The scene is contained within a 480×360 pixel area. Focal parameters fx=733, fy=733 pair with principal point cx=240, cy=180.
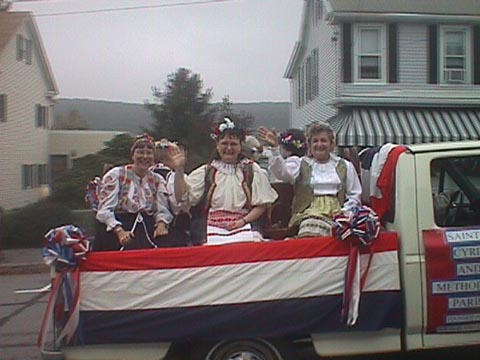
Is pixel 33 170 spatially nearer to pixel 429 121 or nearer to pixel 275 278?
→ pixel 429 121

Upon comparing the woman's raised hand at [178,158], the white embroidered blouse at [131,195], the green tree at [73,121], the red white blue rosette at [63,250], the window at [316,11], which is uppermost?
the window at [316,11]

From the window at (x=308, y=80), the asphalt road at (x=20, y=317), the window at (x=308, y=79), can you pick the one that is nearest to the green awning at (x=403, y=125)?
the window at (x=308, y=80)

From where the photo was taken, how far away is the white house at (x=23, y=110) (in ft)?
93.7

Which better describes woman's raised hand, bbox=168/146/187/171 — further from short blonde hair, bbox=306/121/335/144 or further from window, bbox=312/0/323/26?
window, bbox=312/0/323/26

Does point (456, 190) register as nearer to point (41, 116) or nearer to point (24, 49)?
point (24, 49)

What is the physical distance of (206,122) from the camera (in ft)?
118

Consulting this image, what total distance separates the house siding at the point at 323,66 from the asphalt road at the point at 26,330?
13.3 metres

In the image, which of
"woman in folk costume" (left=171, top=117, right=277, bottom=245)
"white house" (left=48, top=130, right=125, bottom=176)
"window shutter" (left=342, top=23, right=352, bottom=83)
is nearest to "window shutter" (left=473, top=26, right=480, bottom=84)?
"window shutter" (left=342, top=23, right=352, bottom=83)

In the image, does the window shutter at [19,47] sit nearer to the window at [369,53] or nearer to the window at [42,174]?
the window at [42,174]

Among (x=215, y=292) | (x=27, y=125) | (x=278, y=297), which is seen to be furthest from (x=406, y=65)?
(x=215, y=292)

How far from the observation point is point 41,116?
32.6 meters

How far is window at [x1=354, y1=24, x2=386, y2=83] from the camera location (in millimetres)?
22812

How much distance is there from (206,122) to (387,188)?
3098 cm

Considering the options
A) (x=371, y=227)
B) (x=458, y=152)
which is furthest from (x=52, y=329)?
(x=458, y=152)
